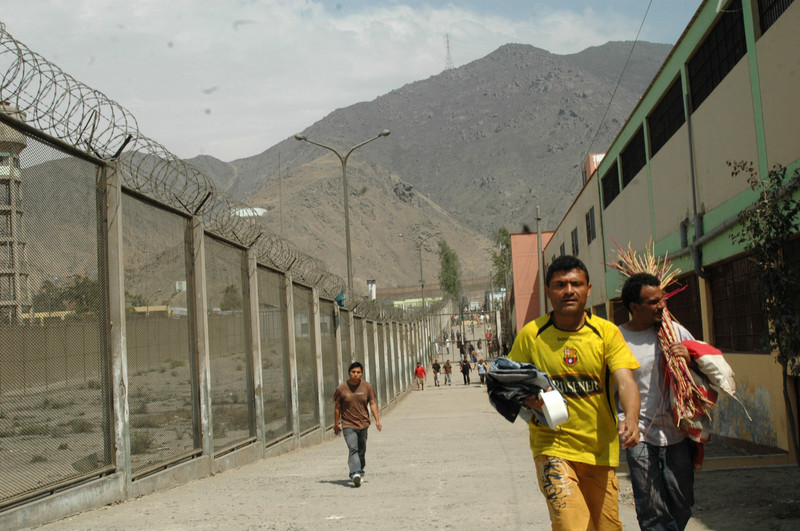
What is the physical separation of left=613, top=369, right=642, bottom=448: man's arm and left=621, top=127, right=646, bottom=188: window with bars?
1559 centimetres

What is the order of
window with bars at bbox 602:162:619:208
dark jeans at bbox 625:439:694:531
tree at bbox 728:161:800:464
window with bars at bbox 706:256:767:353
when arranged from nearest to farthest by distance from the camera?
dark jeans at bbox 625:439:694:531 < tree at bbox 728:161:800:464 < window with bars at bbox 706:256:767:353 < window with bars at bbox 602:162:619:208

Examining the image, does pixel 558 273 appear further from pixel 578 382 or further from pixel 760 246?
pixel 760 246

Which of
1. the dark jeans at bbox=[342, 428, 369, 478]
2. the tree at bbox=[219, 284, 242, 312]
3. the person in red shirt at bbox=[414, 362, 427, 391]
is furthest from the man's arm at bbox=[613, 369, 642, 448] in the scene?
the person in red shirt at bbox=[414, 362, 427, 391]

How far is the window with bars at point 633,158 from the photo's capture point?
1969 cm

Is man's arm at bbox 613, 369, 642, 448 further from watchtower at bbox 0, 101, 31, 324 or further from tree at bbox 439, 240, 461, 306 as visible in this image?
tree at bbox 439, 240, 461, 306

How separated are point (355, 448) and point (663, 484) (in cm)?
563

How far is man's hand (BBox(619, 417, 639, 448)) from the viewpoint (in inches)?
180

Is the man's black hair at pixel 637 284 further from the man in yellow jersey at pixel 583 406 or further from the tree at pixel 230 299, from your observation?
the tree at pixel 230 299

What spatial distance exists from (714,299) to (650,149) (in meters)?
5.28

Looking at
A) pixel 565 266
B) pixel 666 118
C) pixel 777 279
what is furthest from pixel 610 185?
pixel 565 266

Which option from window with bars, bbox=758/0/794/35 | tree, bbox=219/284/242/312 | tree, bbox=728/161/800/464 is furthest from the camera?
tree, bbox=219/284/242/312

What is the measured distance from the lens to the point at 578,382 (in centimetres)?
464

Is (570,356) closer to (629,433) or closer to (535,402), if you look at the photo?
(535,402)

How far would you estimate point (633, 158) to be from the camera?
20.8 m
